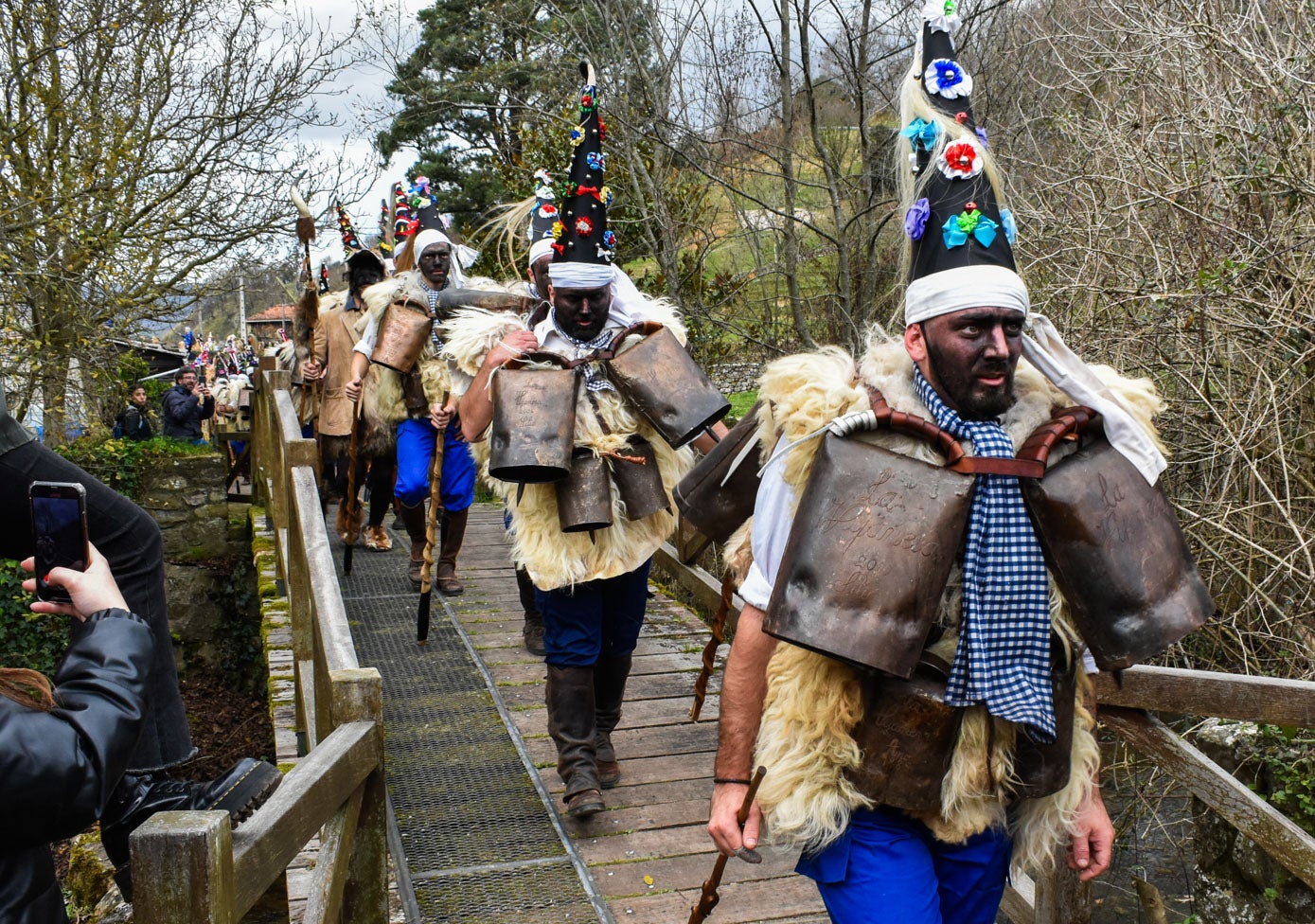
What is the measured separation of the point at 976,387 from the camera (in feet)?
7.43

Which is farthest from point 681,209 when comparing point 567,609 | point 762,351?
point 567,609

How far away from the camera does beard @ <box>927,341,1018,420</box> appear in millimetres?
2258

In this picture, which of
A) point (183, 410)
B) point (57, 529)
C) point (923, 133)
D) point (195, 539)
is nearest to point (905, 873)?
point (923, 133)

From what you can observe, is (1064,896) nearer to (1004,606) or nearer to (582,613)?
(1004,606)

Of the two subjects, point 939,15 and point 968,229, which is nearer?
point 968,229

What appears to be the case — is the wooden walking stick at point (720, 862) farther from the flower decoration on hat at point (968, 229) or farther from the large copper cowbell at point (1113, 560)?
the flower decoration on hat at point (968, 229)

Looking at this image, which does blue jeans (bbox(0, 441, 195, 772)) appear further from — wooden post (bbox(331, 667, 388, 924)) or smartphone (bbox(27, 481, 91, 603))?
smartphone (bbox(27, 481, 91, 603))

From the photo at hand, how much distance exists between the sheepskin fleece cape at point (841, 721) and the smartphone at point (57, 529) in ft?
4.21

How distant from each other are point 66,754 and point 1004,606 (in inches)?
62.4

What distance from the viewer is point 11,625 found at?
10.6 meters

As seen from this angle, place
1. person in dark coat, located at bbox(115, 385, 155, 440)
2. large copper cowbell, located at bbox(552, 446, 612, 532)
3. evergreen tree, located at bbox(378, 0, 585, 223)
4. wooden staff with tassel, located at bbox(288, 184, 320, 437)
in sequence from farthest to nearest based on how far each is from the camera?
1. person in dark coat, located at bbox(115, 385, 155, 440)
2. evergreen tree, located at bbox(378, 0, 585, 223)
3. wooden staff with tassel, located at bbox(288, 184, 320, 437)
4. large copper cowbell, located at bbox(552, 446, 612, 532)

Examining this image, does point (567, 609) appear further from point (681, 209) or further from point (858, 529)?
point (681, 209)

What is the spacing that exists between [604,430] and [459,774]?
1497mm

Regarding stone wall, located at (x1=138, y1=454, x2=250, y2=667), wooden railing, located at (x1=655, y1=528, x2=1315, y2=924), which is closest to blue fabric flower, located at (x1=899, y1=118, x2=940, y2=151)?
wooden railing, located at (x1=655, y1=528, x2=1315, y2=924)
